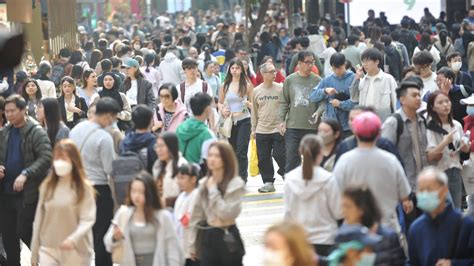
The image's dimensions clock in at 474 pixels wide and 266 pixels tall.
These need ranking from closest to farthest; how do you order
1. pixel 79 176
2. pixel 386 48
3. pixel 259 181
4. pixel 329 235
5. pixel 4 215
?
pixel 329 235 → pixel 79 176 → pixel 4 215 → pixel 259 181 → pixel 386 48

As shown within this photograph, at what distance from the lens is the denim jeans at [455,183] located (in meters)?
11.8

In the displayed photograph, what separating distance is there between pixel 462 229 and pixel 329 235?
1.04 m

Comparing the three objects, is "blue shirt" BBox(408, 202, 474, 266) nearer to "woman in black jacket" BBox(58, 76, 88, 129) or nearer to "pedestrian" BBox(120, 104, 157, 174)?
"pedestrian" BBox(120, 104, 157, 174)

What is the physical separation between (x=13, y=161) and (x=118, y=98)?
3.86 m

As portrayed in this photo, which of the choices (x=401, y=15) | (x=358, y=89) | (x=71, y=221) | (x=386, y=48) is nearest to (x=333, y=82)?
(x=358, y=89)

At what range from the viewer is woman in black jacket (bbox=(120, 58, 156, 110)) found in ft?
58.8

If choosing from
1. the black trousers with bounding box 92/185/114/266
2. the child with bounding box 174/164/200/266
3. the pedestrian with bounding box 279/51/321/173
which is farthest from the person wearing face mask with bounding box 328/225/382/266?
the pedestrian with bounding box 279/51/321/173

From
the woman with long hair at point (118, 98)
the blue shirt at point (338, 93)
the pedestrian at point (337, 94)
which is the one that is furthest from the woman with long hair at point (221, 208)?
the woman with long hair at point (118, 98)

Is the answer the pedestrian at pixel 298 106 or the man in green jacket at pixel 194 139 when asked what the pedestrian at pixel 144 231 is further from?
the pedestrian at pixel 298 106

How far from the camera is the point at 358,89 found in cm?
1499

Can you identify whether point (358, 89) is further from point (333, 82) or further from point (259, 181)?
point (259, 181)

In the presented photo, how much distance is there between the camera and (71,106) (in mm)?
16125

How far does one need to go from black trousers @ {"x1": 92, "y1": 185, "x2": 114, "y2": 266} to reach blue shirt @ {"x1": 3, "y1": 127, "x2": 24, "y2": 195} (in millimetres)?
893

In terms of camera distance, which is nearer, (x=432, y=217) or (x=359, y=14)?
(x=432, y=217)
